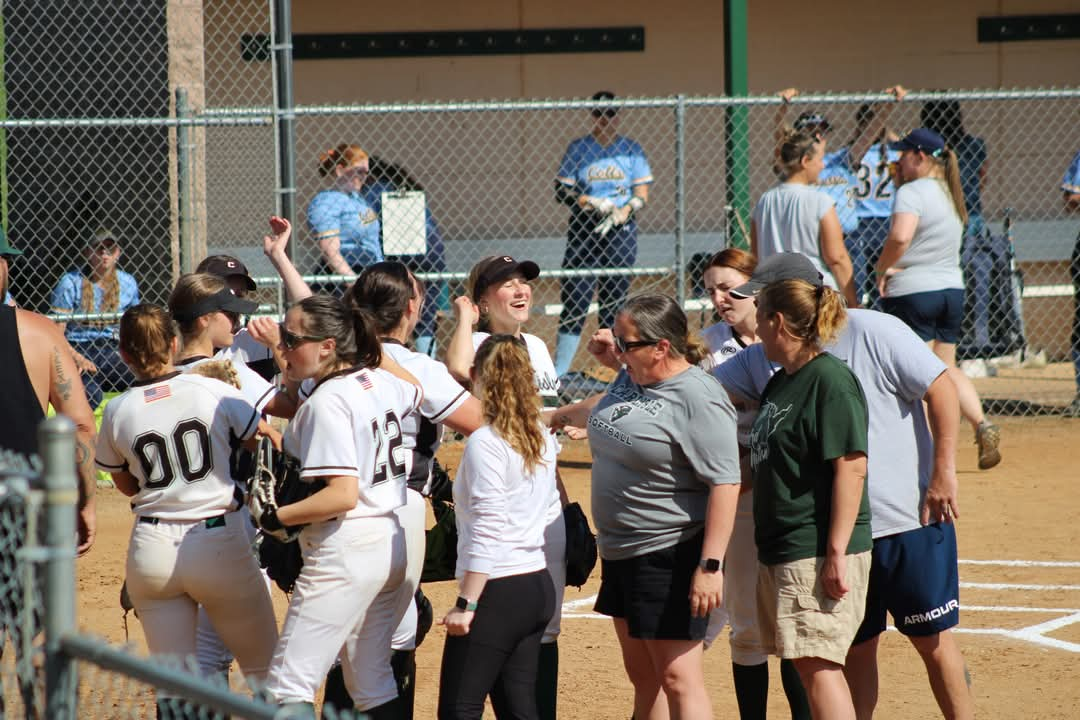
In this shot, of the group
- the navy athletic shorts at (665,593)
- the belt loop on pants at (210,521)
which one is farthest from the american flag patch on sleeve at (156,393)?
the navy athletic shorts at (665,593)

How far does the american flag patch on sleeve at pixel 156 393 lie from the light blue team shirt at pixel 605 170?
23.8 feet

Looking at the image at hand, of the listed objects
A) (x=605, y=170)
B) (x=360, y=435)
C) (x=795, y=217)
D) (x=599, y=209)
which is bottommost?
(x=360, y=435)

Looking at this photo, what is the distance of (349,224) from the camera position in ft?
34.6

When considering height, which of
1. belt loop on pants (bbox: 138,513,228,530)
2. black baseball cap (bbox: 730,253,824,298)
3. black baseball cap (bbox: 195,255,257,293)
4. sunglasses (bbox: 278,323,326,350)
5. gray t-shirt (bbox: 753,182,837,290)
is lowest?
belt loop on pants (bbox: 138,513,228,530)

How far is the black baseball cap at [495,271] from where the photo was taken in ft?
17.8

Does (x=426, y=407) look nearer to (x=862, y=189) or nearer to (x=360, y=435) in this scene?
(x=360, y=435)

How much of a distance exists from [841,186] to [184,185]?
17.5 feet

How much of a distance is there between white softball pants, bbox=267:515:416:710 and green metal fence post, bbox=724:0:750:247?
6.61 m

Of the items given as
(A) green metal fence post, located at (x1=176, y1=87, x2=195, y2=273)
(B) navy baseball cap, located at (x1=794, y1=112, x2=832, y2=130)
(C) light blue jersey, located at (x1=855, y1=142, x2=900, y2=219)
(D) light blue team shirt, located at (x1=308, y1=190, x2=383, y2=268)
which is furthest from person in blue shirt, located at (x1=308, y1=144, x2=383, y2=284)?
(C) light blue jersey, located at (x1=855, y1=142, x2=900, y2=219)

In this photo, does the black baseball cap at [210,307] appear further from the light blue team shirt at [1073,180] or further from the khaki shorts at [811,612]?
the light blue team shirt at [1073,180]

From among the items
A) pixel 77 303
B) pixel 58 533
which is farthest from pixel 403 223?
pixel 58 533

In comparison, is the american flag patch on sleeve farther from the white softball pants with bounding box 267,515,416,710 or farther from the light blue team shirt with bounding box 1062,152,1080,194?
the light blue team shirt with bounding box 1062,152,1080,194

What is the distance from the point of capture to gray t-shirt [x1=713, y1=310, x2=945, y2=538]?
4.55 meters

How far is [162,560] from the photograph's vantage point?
443 cm
